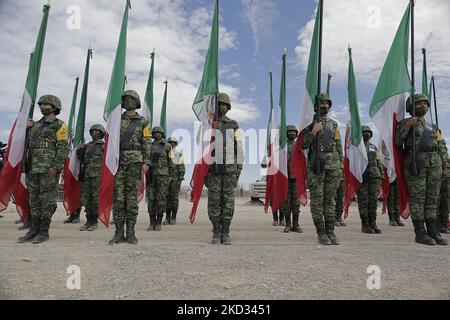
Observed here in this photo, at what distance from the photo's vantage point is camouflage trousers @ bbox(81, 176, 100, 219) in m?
7.09

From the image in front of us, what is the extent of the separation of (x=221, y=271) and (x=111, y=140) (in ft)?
9.30

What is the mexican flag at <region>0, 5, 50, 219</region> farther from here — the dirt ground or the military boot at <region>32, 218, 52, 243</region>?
the dirt ground

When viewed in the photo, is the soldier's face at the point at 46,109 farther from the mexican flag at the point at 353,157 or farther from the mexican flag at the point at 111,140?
the mexican flag at the point at 353,157

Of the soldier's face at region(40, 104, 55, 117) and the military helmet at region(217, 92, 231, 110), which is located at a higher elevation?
the military helmet at region(217, 92, 231, 110)

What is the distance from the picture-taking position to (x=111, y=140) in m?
4.94

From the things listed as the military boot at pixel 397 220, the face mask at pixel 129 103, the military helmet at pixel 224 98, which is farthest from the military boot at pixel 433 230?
the face mask at pixel 129 103

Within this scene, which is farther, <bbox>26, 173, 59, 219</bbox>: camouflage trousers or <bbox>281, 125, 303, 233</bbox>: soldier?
<bbox>281, 125, 303, 233</bbox>: soldier

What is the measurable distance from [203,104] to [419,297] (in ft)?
13.1

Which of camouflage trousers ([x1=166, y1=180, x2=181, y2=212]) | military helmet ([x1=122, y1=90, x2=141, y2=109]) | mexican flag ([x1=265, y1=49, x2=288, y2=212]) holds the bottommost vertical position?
camouflage trousers ([x1=166, y1=180, x2=181, y2=212])

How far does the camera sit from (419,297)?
2.41 meters

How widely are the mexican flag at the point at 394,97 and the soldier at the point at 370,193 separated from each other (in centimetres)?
123

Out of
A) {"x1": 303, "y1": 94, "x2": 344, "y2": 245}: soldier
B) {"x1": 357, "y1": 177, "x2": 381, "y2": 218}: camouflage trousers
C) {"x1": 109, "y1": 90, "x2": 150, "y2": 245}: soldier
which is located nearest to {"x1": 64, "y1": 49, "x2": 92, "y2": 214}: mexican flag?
{"x1": 109, "y1": 90, "x2": 150, "y2": 245}: soldier

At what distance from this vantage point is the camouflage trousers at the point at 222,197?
5062mm

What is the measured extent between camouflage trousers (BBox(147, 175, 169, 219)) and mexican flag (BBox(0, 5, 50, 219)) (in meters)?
2.68
